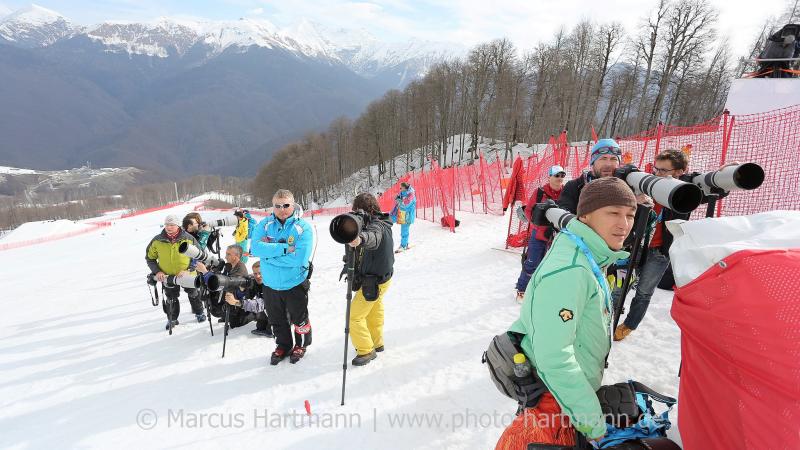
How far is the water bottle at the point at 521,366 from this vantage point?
1.76 m

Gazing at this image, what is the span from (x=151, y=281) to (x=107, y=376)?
5.22 ft

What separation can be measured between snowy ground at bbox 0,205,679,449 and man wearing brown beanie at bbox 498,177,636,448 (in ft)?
5.77

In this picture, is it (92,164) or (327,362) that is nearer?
(327,362)

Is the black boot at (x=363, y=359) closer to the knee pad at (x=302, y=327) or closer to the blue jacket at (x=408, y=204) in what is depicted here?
the knee pad at (x=302, y=327)

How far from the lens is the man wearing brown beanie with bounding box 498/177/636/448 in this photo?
62.0 inches

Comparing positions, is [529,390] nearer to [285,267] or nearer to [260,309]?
[285,267]

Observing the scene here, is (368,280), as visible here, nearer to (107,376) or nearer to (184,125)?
(107,376)

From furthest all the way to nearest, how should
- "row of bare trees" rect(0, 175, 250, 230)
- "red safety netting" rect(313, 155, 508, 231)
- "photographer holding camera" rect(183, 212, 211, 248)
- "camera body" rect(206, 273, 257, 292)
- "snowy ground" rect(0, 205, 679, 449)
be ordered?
"row of bare trees" rect(0, 175, 250, 230)
"red safety netting" rect(313, 155, 508, 231)
"photographer holding camera" rect(183, 212, 211, 248)
"camera body" rect(206, 273, 257, 292)
"snowy ground" rect(0, 205, 679, 449)

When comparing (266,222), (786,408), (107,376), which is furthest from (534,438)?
(107,376)

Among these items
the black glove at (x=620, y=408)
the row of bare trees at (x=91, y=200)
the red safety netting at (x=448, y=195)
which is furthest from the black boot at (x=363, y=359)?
the row of bare trees at (x=91, y=200)

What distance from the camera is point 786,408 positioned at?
100 cm

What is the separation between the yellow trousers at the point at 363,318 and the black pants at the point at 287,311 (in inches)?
27.5

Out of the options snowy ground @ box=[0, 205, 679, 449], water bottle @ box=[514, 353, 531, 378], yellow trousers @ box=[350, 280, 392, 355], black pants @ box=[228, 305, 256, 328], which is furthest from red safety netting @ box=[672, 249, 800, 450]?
black pants @ box=[228, 305, 256, 328]

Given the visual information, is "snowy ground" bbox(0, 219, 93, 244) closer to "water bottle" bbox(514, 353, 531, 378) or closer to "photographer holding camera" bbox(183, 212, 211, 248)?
"photographer holding camera" bbox(183, 212, 211, 248)
